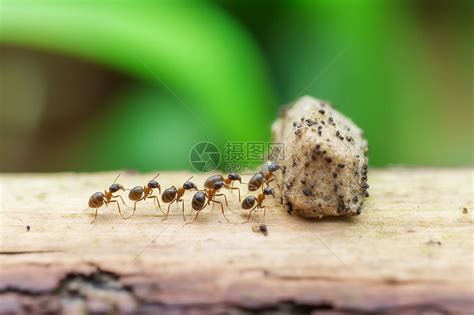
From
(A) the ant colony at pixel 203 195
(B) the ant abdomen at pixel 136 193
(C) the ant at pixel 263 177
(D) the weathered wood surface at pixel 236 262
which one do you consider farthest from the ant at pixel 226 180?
(B) the ant abdomen at pixel 136 193

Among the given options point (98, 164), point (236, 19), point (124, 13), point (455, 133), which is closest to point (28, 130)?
point (98, 164)

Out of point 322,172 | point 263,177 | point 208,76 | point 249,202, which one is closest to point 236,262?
point 249,202

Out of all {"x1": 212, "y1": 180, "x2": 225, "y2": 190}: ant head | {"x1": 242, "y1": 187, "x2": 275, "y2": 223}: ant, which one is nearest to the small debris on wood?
{"x1": 242, "y1": 187, "x2": 275, "y2": 223}: ant

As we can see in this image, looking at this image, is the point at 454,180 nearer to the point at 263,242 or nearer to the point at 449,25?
the point at 263,242

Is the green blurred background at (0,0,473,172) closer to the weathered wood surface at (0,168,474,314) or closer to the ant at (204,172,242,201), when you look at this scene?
the ant at (204,172,242,201)

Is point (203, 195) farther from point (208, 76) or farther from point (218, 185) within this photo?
point (208, 76)

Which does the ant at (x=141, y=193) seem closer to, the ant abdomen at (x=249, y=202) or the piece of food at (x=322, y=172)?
the ant abdomen at (x=249, y=202)
